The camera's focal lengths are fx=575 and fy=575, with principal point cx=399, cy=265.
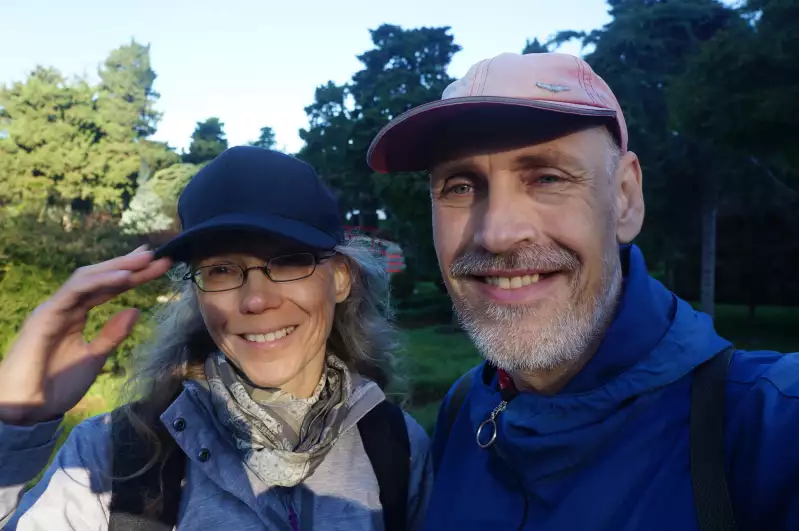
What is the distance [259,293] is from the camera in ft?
6.81

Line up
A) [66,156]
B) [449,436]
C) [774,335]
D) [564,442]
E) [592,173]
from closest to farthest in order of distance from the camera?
[564,442] → [592,173] → [449,436] → [774,335] → [66,156]

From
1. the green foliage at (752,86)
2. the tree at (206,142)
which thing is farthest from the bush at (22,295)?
the tree at (206,142)

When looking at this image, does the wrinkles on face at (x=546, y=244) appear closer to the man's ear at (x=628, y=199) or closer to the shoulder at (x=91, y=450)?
the man's ear at (x=628, y=199)

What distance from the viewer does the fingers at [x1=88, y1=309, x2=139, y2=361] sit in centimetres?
191

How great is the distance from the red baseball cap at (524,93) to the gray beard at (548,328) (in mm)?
461

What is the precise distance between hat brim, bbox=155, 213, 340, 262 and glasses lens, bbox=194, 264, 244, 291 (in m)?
0.08

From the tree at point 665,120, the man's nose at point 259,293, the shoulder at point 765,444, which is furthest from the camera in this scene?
the tree at point 665,120

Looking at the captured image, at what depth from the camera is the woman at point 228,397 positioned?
5.83ft

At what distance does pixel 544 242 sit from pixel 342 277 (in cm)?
105

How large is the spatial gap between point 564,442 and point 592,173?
2.53 feet

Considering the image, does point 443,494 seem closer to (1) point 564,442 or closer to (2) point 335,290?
(1) point 564,442

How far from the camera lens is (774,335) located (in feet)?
45.9

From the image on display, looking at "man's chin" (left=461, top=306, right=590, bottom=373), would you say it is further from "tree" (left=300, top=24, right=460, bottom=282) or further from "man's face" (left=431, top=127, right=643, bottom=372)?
"tree" (left=300, top=24, right=460, bottom=282)

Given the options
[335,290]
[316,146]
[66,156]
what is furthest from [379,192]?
[66,156]
